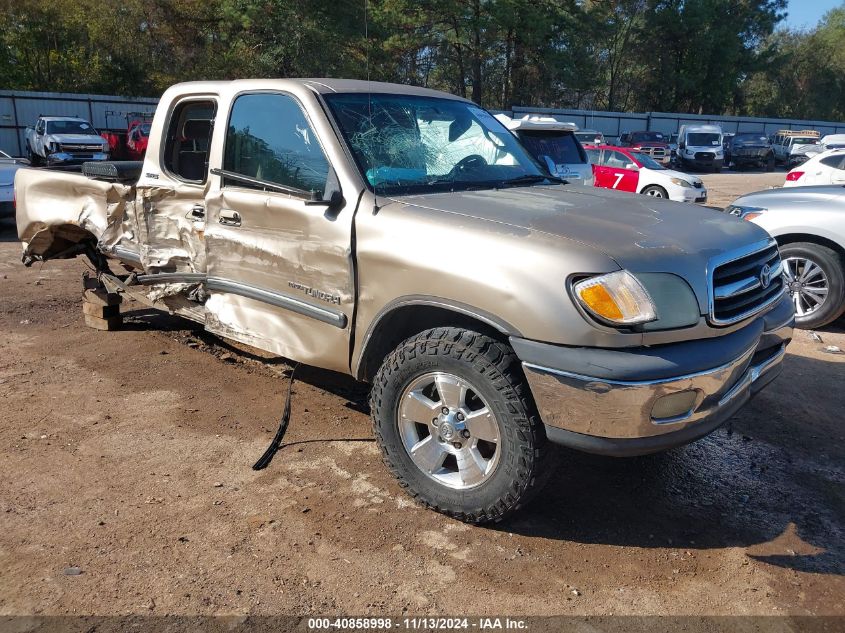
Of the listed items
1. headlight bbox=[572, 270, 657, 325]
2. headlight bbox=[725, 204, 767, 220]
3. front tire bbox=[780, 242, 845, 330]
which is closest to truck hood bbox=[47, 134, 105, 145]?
headlight bbox=[725, 204, 767, 220]

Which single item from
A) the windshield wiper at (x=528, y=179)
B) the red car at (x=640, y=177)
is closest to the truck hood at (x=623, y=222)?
the windshield wiper at (x=528, y=179)

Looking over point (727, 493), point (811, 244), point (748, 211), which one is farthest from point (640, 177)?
point (727, 493)

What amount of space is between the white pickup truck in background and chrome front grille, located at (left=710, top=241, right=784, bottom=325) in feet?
74.1

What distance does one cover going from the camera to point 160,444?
161 inches

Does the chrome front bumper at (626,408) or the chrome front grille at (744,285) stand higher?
the chrome front grille at (744,285)

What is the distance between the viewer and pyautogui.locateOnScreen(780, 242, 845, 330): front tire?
6.60 m

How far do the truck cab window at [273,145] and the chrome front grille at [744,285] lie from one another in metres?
1.98

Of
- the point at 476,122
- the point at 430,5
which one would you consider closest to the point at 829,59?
the point at 430,5

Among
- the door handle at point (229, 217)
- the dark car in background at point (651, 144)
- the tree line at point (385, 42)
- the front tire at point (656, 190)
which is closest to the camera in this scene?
the door handle at point (229, 217)

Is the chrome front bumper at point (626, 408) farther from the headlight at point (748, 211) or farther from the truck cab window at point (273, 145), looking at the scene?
the headlight at point (748, 211)

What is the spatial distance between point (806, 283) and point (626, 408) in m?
5.06

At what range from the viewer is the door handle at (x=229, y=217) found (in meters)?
4.09

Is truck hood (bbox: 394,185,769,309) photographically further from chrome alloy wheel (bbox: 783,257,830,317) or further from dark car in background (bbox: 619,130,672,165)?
dark car in background (bbox: 619,130,672,165)

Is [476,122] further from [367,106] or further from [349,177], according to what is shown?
[349,177]
